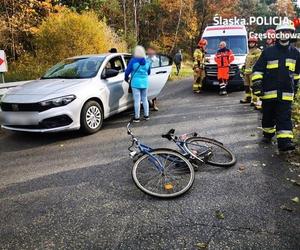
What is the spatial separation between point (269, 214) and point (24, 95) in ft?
16.6

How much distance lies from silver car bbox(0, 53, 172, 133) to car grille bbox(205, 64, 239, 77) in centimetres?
396

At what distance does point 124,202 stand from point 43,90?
3604 millimetres

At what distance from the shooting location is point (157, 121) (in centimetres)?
817

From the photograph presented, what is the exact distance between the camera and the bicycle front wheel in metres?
4.47

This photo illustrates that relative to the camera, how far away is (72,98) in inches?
264

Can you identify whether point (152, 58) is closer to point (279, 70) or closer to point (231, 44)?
point (279, 70)

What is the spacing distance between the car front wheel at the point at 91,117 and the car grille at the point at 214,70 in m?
5.83

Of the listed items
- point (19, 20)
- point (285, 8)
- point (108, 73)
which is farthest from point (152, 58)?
point (285, 8)

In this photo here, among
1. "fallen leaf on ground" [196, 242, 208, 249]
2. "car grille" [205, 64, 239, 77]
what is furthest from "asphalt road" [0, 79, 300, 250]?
"car grille" [205, 64, 239, 77]

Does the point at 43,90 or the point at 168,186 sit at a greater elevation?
the point at 43,90

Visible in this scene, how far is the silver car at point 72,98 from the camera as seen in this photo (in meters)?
6.50

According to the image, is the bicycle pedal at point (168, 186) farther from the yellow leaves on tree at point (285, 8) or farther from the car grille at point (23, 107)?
the yellow leaves on tree at point (285, 8)

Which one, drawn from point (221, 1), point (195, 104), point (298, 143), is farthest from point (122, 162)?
point (221, 1)

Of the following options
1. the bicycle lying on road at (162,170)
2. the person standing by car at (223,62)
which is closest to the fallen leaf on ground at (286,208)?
the bicycle lying on road at (162,170)
